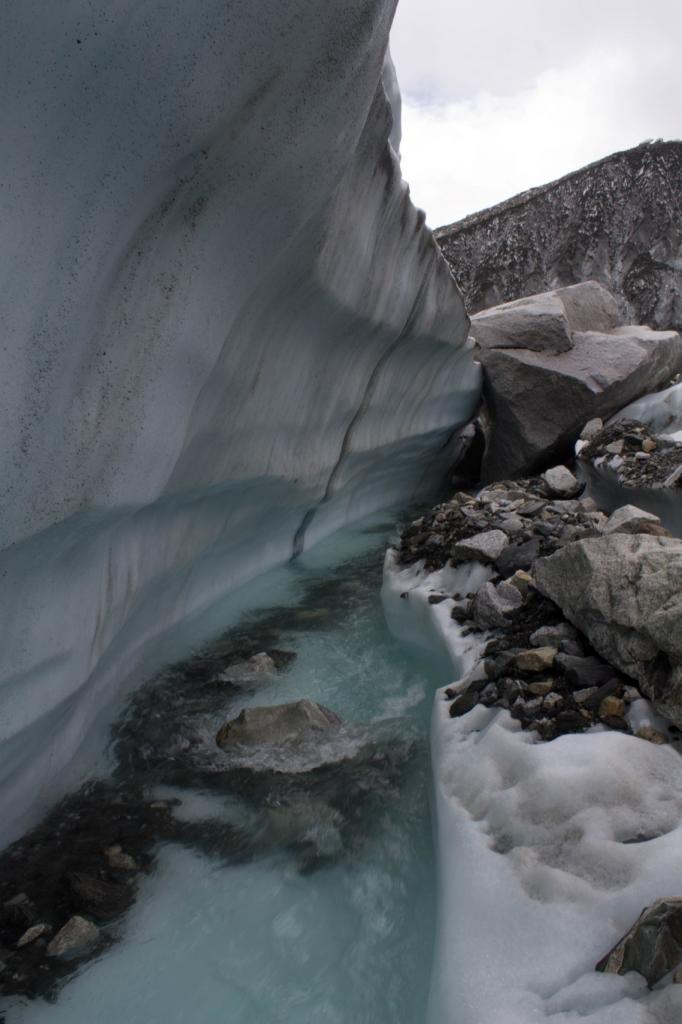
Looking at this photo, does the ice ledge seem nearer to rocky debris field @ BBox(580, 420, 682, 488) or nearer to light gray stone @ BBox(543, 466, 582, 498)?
rocky debris field @ BBox(580, 420, 682, 488)

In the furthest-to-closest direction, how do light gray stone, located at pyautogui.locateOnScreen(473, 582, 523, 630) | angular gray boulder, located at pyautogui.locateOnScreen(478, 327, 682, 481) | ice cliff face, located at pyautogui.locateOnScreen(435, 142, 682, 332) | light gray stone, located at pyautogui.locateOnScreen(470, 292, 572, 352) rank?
1. ice cliff face, located at pyautogui.locateOnScreen(435, 142, 682, 332)
2. light gray stone, located at pyautogui.locateOnScreen(470, 292, 572, 352)
3. angular gray boulder, located at pyautogui.locateOnScreen(478, 327, 682, 481)
4. light gray stone, located at pyautogui.locateOnScreen(473, 582, 523, 630)

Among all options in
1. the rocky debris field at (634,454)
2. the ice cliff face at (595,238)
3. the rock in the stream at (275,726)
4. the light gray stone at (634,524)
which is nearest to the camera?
the rock in the stream at (275,726)

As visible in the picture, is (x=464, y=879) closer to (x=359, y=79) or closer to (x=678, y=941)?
(x=678, y=941)

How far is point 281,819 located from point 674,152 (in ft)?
46.1

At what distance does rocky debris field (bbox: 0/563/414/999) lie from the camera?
1.92 meters

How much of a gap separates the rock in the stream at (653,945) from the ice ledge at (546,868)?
3cm

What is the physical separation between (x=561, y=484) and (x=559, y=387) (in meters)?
1.82

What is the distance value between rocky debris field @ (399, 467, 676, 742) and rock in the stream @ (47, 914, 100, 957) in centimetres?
134

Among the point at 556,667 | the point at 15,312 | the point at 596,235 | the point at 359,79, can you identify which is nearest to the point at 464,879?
the point at 556,667

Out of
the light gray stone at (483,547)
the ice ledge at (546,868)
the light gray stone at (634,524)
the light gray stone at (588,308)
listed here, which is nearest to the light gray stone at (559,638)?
the ice ledge at (546,868)

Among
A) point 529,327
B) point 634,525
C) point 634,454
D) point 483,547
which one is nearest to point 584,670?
point 634,525

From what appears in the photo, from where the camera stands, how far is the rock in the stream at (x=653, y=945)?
127cm

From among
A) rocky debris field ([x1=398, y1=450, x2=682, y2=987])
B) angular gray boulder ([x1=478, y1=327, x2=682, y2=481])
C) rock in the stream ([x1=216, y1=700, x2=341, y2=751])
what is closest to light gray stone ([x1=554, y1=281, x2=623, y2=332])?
angular gray boulder ([x1=478, y1=327, x2=682, y2=481])

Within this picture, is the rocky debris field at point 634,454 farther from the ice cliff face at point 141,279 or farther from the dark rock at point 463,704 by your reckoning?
the dark rock at point 463,704
